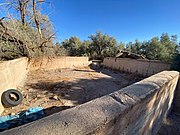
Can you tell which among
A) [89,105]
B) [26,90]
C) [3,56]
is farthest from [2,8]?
[89,105]

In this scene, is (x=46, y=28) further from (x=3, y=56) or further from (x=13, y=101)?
(x=13, y=101)

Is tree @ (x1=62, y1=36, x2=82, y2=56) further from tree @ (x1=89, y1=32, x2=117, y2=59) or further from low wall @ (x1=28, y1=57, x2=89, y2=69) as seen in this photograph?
low wall @ (x1=28, y1=57, x2=89, y2=69)

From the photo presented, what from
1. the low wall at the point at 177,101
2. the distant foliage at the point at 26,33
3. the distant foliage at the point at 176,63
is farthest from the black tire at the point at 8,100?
the distant foliage at the point at 176,63

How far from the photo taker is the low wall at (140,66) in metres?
9.23

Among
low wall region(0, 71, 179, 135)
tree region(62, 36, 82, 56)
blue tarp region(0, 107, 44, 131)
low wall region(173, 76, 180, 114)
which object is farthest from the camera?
tree region(62, 36, 82, 56)

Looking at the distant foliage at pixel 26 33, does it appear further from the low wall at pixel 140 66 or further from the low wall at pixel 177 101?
the low wall at pixel 177 101

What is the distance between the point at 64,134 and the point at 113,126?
0.55 meters

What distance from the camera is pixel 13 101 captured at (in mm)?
4496

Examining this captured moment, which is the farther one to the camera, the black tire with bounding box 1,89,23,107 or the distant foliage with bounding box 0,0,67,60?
the distant foliage with bounding box 0,0,67,60

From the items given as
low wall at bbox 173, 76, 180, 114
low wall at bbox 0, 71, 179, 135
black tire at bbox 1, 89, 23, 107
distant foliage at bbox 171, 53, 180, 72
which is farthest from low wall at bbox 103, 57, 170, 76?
black tire at bbox 1, 89, 23, 107

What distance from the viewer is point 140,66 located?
36.0 feet

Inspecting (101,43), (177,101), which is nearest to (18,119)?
(177,101)

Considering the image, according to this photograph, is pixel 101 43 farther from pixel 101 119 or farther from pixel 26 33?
pixel 101 119

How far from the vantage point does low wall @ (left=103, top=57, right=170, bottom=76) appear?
9.23 metres
